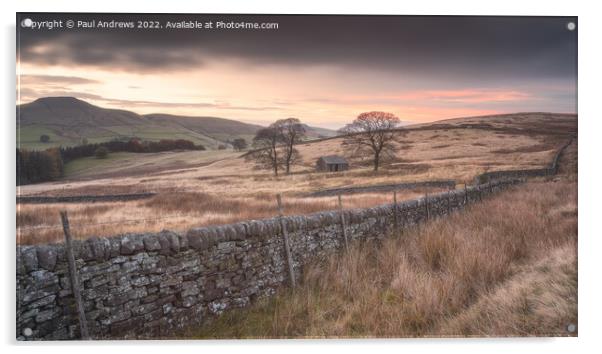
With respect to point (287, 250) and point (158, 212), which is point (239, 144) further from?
point (287, 250)

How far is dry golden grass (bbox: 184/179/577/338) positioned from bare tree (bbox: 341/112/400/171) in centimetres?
159

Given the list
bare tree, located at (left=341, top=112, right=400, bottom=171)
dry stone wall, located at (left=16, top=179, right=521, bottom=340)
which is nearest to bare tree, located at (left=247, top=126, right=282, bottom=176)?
bare tree, located at (left=341, top=112, right=400, bottom=171)

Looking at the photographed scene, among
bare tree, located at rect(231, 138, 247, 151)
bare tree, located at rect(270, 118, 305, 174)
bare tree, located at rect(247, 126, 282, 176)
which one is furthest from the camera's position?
A: bare tree, located at rect(231, 138, 247, 151)

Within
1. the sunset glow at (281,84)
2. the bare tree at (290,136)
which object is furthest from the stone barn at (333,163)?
the sunset glow at (281,84)

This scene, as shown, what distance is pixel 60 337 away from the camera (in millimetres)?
3951

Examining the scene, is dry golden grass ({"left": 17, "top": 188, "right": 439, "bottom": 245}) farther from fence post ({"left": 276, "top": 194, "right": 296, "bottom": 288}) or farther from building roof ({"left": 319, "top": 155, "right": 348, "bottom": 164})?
fence post ({"left": 276, "top": 194, "right": 296, "bottom": 288})

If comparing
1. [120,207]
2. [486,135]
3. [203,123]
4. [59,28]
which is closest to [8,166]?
[120,207]

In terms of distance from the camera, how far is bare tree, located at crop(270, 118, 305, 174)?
6301 mm

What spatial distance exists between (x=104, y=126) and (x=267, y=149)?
2.33 m

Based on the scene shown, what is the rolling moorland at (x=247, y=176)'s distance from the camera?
5.80m

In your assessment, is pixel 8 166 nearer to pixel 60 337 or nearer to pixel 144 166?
pixel 144 166

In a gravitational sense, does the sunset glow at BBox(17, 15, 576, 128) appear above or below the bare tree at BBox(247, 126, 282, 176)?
above

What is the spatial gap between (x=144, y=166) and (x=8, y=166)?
64.0 inches
